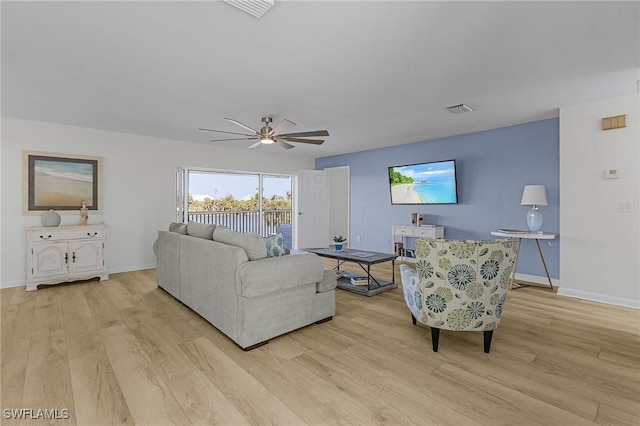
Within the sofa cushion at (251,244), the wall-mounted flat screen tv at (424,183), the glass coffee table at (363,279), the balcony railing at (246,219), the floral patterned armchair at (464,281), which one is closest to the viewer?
the floral patterned armchair at (464,281)

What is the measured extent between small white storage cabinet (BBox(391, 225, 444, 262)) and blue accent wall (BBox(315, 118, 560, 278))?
10.9 inches

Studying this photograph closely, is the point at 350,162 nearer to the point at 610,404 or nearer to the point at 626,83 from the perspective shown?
the point at 626,83

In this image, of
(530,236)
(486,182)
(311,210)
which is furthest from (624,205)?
(311,210)

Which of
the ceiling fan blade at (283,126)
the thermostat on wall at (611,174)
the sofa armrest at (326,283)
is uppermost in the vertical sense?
the ceiling fan blade at (283,126)

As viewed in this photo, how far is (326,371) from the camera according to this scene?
2.11 m

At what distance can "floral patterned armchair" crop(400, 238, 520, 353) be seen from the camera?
2201mm

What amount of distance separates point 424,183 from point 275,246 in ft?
12.4

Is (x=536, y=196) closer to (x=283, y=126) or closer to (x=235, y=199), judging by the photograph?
(x=283, y=126)

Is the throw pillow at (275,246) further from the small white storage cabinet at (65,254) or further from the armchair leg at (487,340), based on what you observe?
the small white storage cabinet at (65,254)

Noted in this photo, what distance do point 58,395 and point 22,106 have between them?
3.69m

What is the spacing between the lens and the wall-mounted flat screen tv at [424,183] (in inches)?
210

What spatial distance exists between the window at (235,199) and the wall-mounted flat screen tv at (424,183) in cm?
271

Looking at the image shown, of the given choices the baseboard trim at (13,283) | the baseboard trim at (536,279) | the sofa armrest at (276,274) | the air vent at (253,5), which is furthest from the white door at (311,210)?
the air vent at (253,5)

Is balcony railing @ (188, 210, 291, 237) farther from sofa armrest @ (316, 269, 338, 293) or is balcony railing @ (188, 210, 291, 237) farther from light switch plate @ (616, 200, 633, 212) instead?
light switch plate @ (616, 200, 633, 212)
